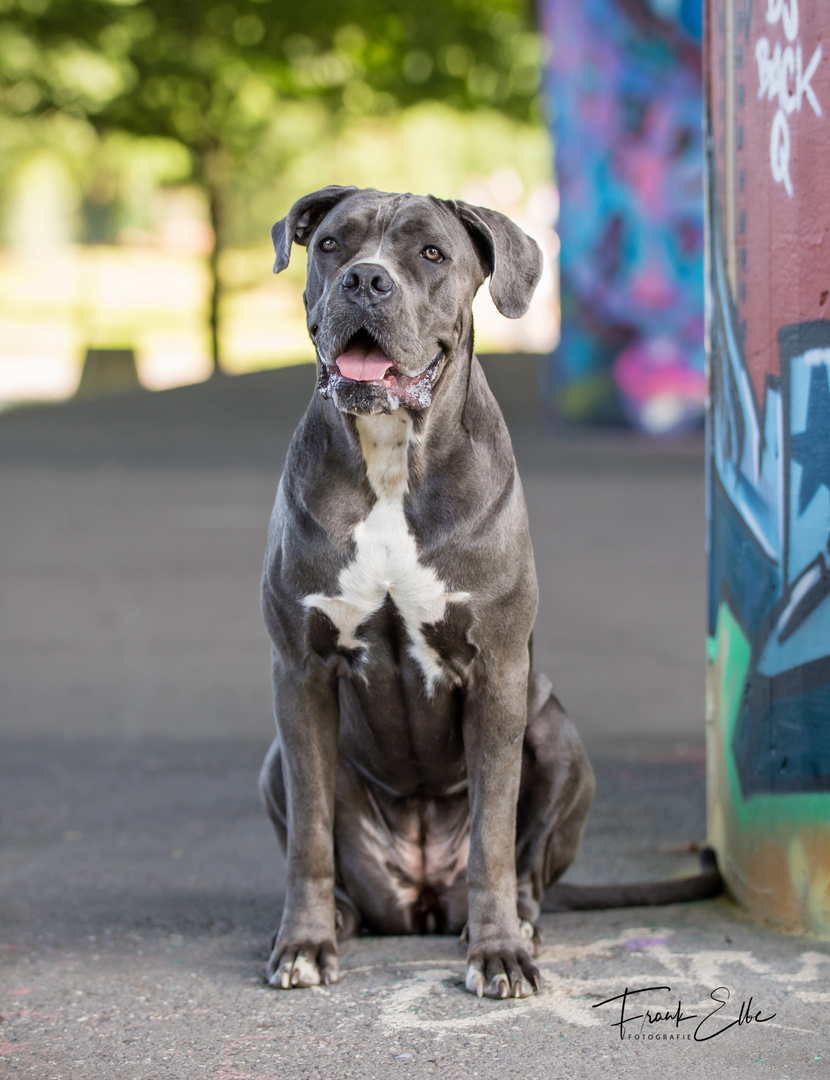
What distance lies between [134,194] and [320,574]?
28106 mm

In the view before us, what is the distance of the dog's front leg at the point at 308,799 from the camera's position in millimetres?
3629

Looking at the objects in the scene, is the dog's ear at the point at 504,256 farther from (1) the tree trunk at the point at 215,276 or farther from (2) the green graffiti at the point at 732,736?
(1) the tree trunk at the point at 215,276

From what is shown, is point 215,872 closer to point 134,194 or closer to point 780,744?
point 780,744

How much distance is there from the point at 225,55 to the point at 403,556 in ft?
62.1

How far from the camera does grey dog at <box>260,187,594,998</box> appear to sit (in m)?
3.46

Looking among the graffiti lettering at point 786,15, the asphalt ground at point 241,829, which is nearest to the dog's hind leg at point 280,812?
the asphalt ground at point 241,829

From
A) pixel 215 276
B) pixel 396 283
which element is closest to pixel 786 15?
pixel 396 283

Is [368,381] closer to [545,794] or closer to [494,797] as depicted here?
[494,797]

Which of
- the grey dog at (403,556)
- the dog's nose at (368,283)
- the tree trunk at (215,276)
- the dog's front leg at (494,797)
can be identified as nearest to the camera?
the dog's nose at (368,283)

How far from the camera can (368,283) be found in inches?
132

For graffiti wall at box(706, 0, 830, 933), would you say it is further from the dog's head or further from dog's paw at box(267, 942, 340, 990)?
dog's paw at box(267, 942, 340, 990)

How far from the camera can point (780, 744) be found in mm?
3844

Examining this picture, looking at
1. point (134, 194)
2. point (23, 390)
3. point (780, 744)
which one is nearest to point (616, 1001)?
point (780, 744)

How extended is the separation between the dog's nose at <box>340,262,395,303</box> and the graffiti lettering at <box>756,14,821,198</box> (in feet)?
3.81
